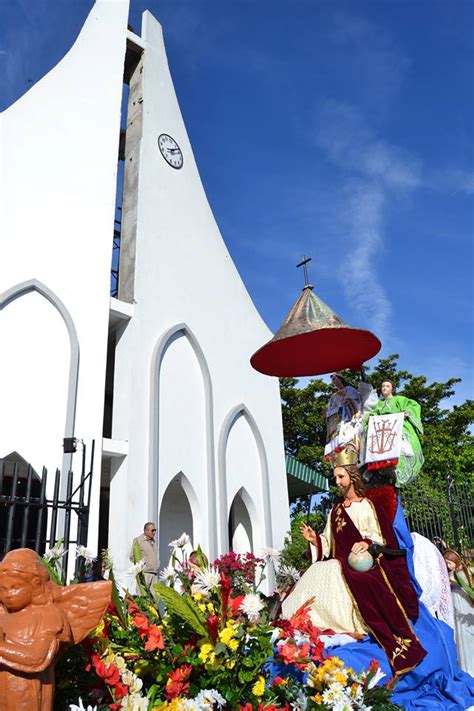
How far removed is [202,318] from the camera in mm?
12820

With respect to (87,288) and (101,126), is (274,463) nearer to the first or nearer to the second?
(87,288)

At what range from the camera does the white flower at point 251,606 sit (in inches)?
110

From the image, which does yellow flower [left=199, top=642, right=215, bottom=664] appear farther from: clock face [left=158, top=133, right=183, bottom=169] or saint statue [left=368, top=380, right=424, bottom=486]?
clock face [left=158, top=133, right=183, bottom=169]

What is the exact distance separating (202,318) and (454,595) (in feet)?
25.8

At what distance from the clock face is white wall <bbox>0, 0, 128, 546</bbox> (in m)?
1.55

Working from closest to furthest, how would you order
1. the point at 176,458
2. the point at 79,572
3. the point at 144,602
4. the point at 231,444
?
1. the point at 144,602
2. the point at 79,572
3. the point at 176,458
4. the point at 231,444

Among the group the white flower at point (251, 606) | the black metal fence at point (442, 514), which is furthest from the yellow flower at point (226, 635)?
the black metal fence at point (442, 514)

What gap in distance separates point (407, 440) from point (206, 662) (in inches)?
141

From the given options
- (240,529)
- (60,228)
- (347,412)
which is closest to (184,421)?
(240,529)

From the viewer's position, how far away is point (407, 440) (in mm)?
5770

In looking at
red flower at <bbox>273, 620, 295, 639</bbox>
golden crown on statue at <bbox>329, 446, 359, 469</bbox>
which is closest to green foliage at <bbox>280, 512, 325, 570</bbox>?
golden crown on statue at <bbox>329, 446, 359, 469</bbox>

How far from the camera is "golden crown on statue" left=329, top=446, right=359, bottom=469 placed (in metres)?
5.24

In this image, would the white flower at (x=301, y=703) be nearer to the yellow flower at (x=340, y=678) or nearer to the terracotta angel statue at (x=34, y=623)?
the yellow flower at (x=340, y=678)

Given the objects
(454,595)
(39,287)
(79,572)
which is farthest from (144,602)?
A: (39,287)
